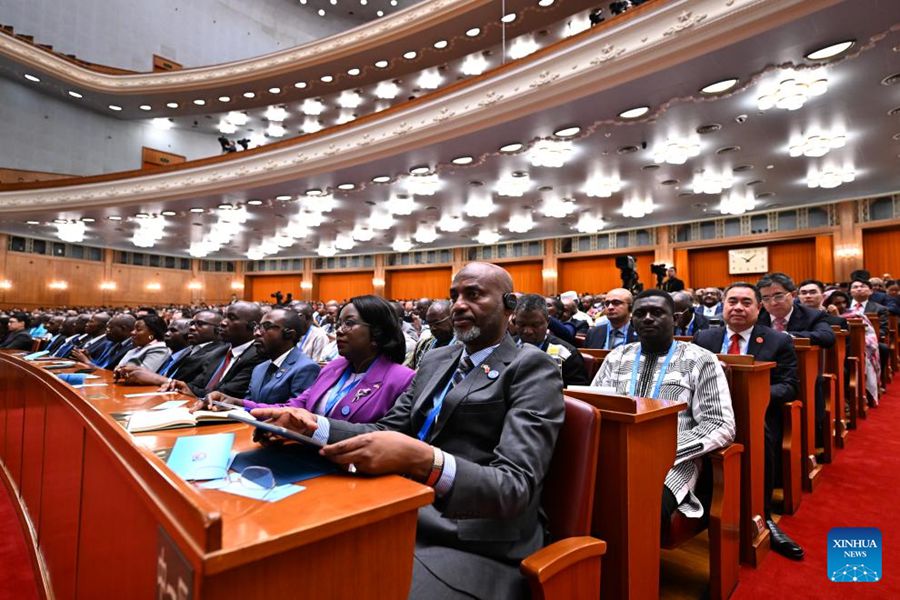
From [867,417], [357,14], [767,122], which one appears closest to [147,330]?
[867,417]

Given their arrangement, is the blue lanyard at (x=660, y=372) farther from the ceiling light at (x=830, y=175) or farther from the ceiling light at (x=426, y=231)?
the ceiling light at (x=426, y=231)

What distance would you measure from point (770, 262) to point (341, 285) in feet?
53.1

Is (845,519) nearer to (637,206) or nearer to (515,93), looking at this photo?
(515,93)

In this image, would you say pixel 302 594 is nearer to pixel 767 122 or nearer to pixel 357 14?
pixel 767 122

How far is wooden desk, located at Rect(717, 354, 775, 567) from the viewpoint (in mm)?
2162

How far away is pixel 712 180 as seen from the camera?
366 inches

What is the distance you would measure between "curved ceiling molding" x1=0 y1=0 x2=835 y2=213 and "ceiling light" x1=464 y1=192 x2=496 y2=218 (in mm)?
3084

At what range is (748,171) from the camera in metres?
9.16

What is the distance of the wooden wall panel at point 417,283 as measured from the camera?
19.1 meters

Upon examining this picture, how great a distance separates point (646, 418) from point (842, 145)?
848 centimetres

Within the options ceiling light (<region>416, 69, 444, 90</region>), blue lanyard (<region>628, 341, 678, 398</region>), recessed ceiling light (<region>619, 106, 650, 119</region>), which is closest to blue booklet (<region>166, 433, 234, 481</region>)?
blue lanyard (<region>628, 341, 678, 398</region>)

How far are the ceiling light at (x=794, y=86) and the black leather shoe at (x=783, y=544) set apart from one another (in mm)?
5196

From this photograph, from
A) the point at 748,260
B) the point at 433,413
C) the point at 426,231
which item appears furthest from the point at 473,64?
the point at 433,413

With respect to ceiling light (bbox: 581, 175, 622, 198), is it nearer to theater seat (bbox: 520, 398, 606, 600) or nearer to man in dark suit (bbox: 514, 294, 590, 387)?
man in dark suit (bbox: 514, 294, 590, 387)
